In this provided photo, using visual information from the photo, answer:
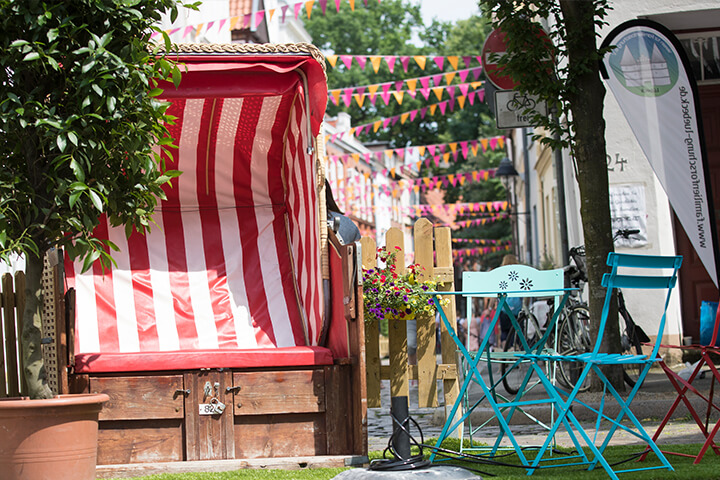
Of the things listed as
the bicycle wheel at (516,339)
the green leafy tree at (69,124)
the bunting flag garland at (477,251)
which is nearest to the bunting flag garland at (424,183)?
the bunting flag garland at (477,251)

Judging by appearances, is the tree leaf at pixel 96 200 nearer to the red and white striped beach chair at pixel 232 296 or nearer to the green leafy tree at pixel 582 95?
the red and white striped beach chair at pixel 232 296

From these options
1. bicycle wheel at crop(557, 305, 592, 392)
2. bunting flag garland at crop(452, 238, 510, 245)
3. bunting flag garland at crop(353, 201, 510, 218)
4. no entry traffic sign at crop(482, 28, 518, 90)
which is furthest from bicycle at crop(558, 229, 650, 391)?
bunting flag garland at crop(452, 238, 510, 245)

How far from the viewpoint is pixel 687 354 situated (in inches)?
363

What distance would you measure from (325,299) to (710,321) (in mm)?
2836

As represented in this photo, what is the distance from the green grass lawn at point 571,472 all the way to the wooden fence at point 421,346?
1.30 meters

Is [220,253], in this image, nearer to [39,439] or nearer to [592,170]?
[39,439]

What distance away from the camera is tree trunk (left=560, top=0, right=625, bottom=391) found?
686cm

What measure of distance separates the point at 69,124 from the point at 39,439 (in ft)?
4.87

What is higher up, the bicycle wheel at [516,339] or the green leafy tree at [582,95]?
the green leafy tree at [582,95]

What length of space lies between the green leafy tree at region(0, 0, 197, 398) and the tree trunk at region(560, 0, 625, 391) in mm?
3886

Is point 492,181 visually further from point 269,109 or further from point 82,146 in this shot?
point 82,146

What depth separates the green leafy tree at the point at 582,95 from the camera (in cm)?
687

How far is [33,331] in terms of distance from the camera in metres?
4.09

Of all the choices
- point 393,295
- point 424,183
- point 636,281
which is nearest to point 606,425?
point 393,295
